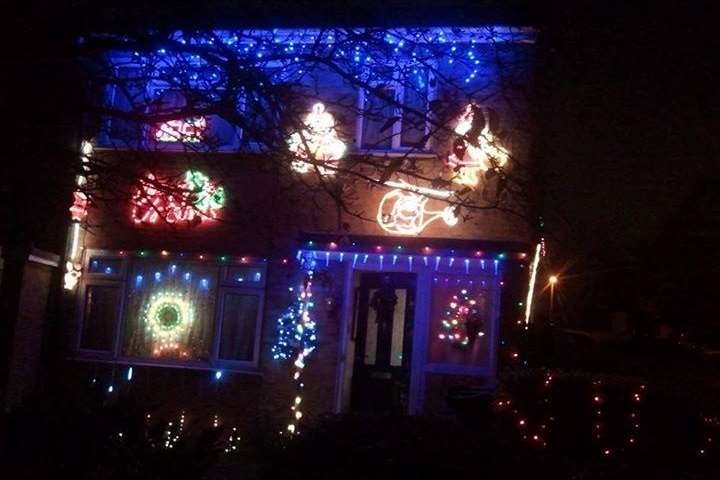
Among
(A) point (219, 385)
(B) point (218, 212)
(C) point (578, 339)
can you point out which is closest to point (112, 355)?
(A) point (219, 385)

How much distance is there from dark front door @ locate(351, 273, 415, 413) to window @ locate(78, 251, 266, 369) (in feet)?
5.20

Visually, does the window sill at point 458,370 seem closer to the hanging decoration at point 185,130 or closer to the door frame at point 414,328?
the door frame at point 414,328

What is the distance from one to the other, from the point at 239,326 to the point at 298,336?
46.0 inches

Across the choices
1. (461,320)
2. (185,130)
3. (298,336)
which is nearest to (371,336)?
(298,336)

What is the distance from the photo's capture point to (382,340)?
12.4 meters

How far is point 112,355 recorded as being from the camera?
12742mm

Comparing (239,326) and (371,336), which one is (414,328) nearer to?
(371,336)

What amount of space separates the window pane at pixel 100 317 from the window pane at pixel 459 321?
16.8 feet

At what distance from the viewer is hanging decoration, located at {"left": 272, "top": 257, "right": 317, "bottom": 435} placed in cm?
1179

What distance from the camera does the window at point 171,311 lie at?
40.7ft

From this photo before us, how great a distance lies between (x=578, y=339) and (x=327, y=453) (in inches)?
246

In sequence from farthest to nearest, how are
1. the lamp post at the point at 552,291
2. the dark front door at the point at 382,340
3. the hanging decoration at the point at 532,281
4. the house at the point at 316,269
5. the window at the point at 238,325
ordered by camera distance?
the window at the point at 238,325 < the dark front door at the point at 382,340 < the lamp post at the point at 552,291 < the house at the point at 316,269 < the hanging decoration at the point at 532,281

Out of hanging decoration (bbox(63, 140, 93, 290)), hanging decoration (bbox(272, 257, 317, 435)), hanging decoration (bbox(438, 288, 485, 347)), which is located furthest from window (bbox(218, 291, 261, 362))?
hanging decoration (bbox(438, 288, 485, 347))

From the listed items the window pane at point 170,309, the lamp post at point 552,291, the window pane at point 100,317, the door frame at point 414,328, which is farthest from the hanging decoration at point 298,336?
the lamp post at point 552,291
